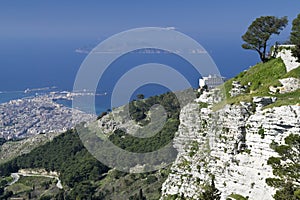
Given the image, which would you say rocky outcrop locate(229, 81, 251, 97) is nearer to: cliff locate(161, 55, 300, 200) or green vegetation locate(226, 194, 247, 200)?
cliff locate(161, 55, 300, 200)

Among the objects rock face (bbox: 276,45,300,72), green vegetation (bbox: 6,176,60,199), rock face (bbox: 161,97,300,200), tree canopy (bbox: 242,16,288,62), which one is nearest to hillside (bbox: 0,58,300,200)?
rock face (bbox: 161,97,300,200)

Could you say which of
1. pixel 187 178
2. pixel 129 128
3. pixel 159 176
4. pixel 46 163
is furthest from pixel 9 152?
pixel 187 178

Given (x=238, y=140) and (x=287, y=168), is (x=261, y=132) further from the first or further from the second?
(x=287, y=168)

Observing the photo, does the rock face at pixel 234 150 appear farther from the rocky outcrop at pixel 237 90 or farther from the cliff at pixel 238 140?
the rocky outcrop at pixel 237 90

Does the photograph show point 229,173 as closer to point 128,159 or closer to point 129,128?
point 128,159

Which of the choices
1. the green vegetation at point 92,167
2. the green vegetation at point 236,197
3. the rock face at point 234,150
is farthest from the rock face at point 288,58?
the green vegetation at point 92,167
